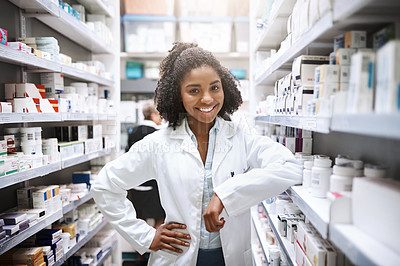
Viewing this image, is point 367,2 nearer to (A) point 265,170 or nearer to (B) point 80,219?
(A) point 265,170

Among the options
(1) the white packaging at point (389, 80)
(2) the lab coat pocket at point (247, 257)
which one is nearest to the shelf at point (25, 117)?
(2) the lab coat pocket at point (247, 257)

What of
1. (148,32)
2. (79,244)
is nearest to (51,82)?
(79,244)

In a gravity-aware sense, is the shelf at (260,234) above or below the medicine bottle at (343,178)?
below

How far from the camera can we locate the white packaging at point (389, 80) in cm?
66

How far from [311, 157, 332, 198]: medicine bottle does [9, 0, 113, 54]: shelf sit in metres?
1.95

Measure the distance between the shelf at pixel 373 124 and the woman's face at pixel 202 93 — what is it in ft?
2.40

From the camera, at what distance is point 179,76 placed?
59.8 inches

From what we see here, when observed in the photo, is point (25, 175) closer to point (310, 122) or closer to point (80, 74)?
point (80, 74)

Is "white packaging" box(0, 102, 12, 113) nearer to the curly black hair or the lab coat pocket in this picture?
the curly black hair

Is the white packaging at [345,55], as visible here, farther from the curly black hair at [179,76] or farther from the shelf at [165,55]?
the shelf at [165,55]

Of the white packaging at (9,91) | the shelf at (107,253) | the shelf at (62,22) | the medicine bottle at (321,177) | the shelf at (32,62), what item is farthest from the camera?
the shelf at (107,253)

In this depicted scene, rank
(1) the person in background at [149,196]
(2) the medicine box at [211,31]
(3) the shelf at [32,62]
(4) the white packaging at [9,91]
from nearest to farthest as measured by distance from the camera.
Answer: (3) the shelf at [32,62], (4) the white packaging at [9,91], (1) the person in background at [149,196], (2) the medicine box at [211,31]

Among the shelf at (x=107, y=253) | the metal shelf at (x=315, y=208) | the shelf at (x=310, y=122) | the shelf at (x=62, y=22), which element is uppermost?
the shelf at (x=62, y=22)

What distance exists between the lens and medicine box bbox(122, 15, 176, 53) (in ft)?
13.7
